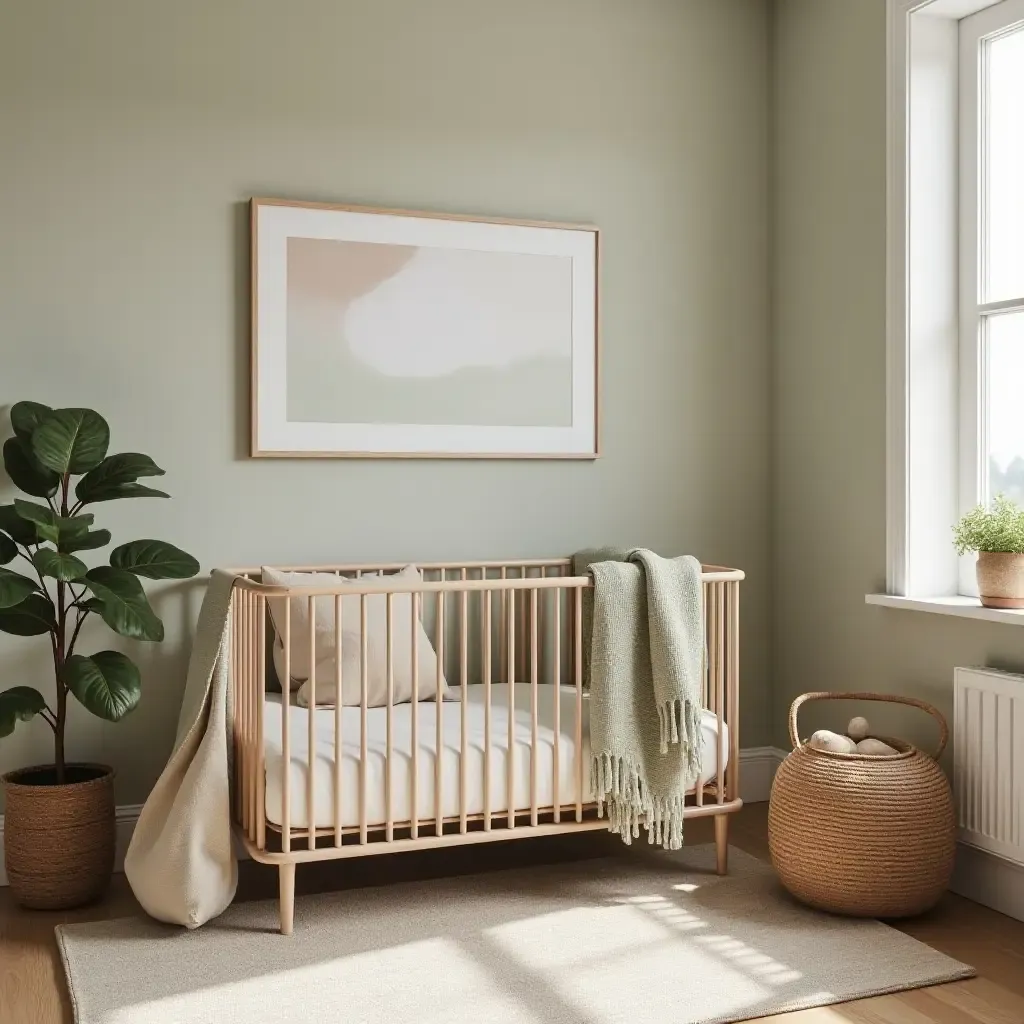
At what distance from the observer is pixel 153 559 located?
2754 mm

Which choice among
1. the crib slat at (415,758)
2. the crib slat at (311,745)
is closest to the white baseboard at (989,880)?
the crib slat at (415,758)

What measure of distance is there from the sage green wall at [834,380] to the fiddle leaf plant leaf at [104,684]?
1.93m

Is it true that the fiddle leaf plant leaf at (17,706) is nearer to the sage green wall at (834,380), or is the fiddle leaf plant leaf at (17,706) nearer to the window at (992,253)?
the sage green wall at (834,380)

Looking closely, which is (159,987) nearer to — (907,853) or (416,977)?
(416,977)

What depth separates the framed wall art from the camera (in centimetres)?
312

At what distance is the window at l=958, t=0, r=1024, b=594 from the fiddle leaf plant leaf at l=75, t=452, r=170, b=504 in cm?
206

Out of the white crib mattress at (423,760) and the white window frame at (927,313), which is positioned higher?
the white window frame at (927,313)

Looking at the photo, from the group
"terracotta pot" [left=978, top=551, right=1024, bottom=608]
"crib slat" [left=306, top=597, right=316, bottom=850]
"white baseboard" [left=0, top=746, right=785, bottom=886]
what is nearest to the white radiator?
"terracotta pot" [left=978, top=551, right=1024, bottom=608]

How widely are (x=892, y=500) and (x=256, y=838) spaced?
1813 millimetres

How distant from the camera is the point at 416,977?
91.7 inches

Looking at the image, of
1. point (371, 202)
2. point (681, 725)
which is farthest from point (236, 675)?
point (371, 202)

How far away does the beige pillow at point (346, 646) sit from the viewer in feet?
9.52

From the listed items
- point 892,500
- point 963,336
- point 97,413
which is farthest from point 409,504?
point 963,336

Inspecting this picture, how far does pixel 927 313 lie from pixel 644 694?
4.10 ft
